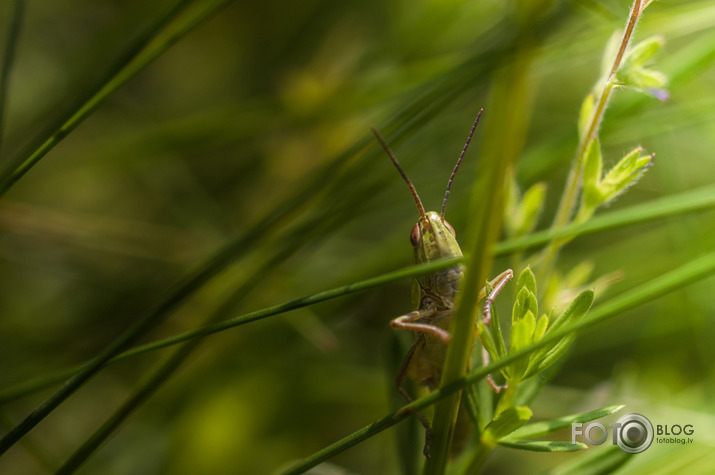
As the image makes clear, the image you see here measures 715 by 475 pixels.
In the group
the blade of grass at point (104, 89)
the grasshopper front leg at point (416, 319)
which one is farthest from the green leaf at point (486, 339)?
the blade of grass at point (104, 89)

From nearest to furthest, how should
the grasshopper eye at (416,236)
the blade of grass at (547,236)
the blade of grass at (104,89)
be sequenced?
the blade of grass at (547,236) < the blade of grass at (104,89) < the grasshopper eye at (416,236)

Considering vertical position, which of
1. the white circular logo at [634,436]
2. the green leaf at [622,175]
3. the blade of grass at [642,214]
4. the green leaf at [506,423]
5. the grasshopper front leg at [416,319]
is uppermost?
the green leaf at [622,175]

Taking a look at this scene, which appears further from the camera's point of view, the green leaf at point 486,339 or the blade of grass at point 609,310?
the green leaf at point 486,339

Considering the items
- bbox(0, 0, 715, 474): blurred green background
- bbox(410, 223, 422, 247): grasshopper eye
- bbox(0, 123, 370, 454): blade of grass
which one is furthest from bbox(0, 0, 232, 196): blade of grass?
bbox(410, 223, 422, 247): grasshopper eye

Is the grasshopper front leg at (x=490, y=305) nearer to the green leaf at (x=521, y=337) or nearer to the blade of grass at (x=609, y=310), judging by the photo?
the green leaf at (x=521, y=337)

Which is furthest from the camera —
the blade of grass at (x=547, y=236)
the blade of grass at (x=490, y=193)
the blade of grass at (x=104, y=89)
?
the blade of grass at (x=104, y=89)

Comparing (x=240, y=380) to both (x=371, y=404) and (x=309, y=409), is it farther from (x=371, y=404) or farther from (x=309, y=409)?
(x=371, y=404)

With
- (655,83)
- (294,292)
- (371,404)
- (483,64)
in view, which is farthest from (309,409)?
(655,83)
